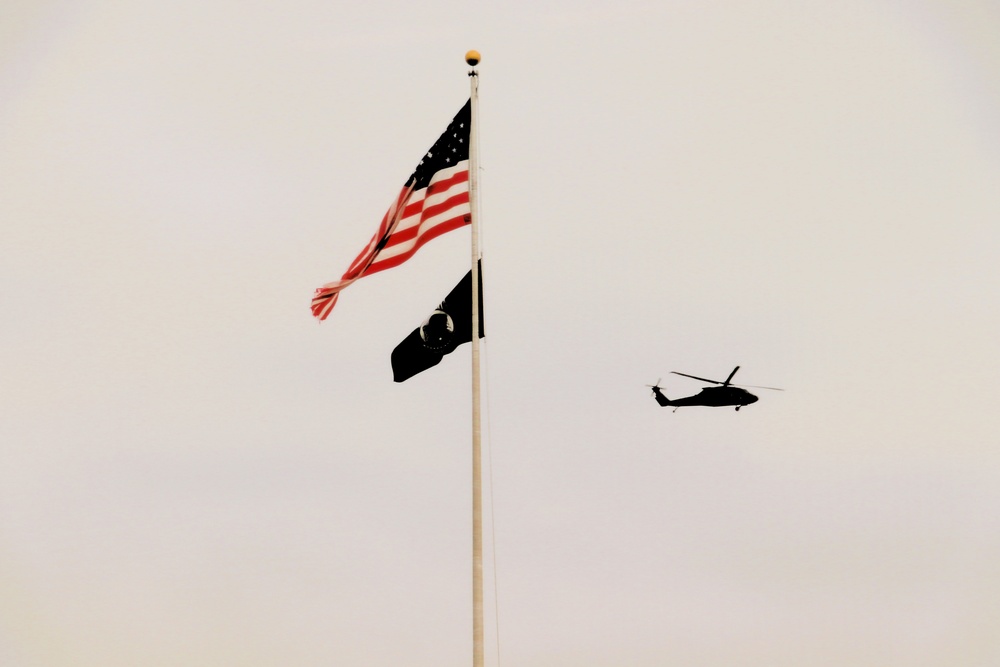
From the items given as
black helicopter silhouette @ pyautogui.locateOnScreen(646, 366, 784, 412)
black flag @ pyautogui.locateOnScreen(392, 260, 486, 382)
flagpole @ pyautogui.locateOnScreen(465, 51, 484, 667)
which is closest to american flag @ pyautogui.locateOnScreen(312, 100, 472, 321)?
flagpole @ pyautogui.locateOnScreen(465, 51, 484, 667)

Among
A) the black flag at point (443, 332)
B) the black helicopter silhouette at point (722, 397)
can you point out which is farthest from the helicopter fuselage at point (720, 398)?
the black flag at point (443, 332)

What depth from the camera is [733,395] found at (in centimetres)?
4522

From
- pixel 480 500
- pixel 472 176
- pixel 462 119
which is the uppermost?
pixel 462 119

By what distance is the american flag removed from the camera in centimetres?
1933

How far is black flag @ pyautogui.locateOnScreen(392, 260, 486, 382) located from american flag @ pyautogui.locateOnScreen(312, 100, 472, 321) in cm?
170

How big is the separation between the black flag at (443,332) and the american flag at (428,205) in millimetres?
1696

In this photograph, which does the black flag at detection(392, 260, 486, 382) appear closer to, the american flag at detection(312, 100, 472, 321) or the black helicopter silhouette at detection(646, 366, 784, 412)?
the american flag at detection(312, 100, 472, 321)

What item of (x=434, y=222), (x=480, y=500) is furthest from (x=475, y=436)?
(x=434, y=222)

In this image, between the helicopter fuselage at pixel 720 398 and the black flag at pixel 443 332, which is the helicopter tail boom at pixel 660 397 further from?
the black flag at pixel 443 332

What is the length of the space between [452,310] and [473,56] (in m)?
6.78

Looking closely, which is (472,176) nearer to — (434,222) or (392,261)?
(434,222)

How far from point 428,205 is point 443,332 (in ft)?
11.3

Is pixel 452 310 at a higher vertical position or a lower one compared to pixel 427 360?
higher

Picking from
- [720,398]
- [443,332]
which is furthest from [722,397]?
[443,332]
